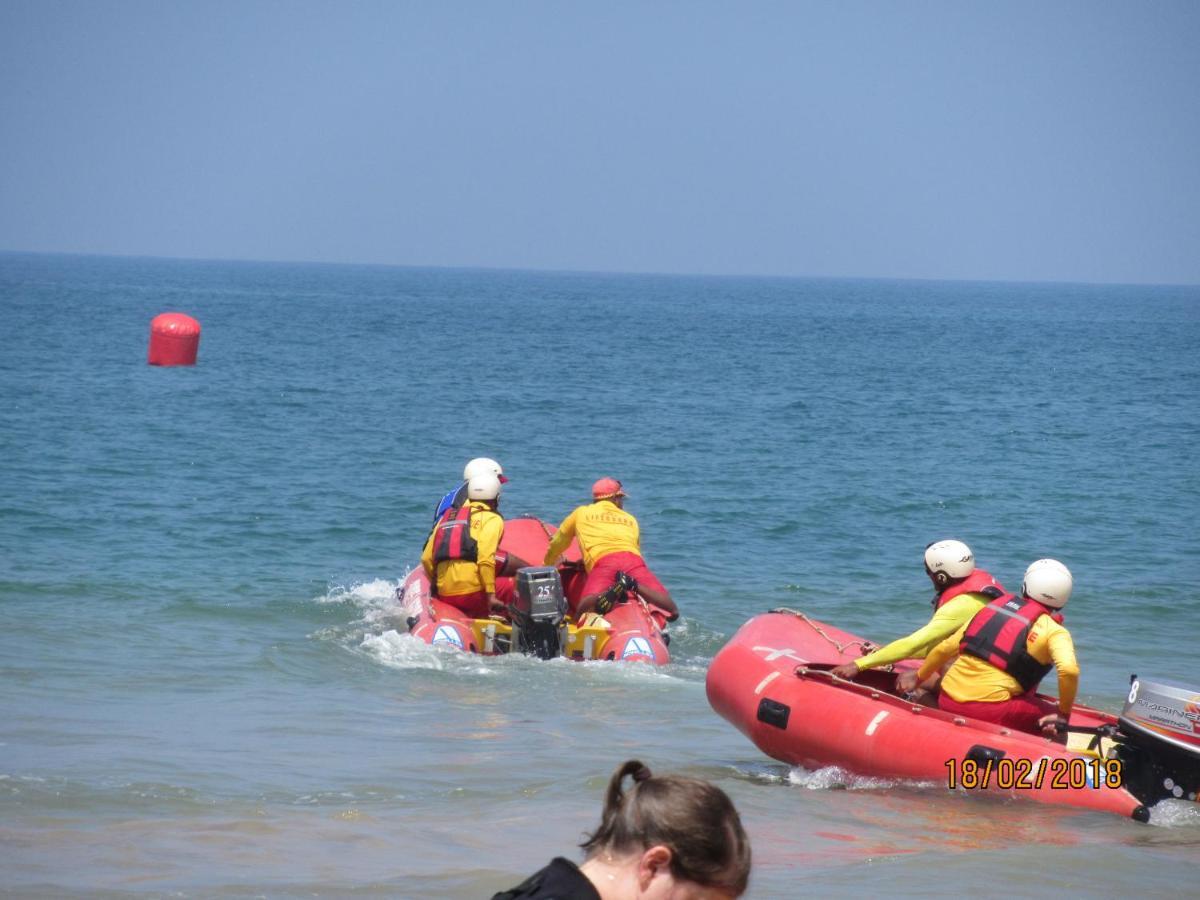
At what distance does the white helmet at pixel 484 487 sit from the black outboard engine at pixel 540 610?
70 cm

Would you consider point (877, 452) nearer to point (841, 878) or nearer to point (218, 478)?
point (218, 478)

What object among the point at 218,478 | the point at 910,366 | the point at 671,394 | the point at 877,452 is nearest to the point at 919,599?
the point at 218,478

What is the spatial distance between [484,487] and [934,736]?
4199mm

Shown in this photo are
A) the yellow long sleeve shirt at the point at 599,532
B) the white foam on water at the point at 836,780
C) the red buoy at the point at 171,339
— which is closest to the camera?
the white foam on water at the point at 836,780

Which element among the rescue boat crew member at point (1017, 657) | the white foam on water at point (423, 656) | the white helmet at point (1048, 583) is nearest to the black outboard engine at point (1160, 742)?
the rescue boat crew member at point (1017, 657)

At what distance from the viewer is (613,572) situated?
396 inches

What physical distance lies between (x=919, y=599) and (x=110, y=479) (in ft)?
35.4

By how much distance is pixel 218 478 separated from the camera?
19359mm

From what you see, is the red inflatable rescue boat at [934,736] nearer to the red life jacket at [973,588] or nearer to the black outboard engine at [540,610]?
the red life jacket at [973,588]

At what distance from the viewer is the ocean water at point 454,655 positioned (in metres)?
5.96
